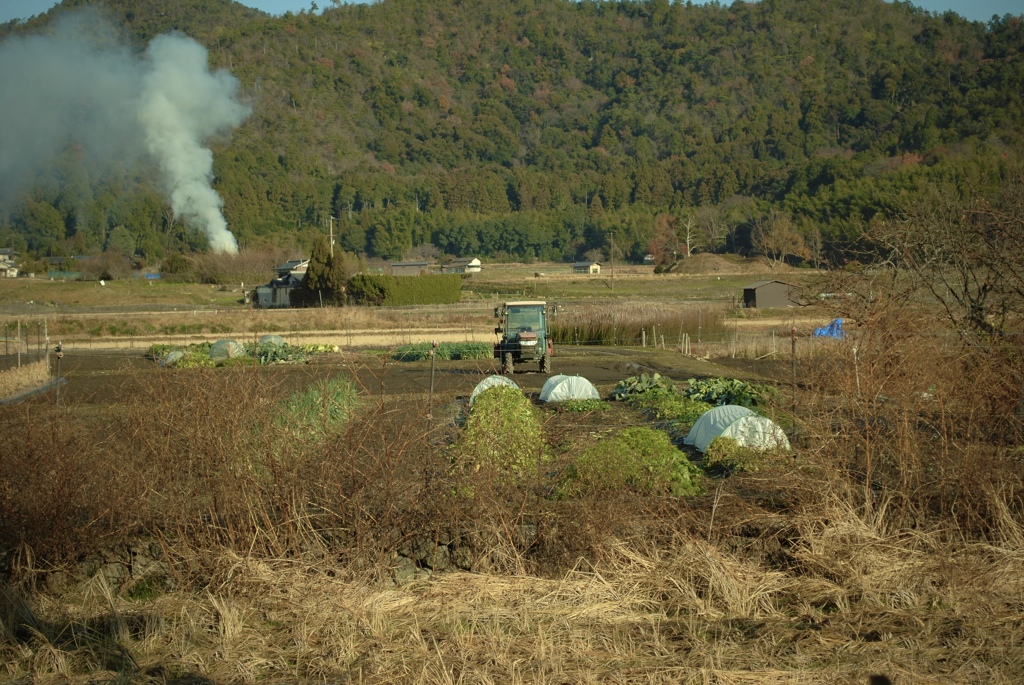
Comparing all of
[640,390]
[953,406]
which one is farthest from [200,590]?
[640,390]

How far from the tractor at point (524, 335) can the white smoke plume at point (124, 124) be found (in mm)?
46783

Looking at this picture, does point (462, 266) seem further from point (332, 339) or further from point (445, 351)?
point (445, 351)

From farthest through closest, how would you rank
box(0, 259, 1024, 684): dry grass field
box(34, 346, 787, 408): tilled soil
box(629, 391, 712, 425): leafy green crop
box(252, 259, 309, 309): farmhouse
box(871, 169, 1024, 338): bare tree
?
1. box(252, 259, 309, 309): farmhouse
2. box(34, 346, 787, 408): tilled soil
3. box(629, 391, 712, 425): leafy green crop
4. box(871, 169, 1024, 338): bare tree
5. box(0, 259, 1024, 684): dry grass field

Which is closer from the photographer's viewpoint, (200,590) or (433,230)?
(200,590)

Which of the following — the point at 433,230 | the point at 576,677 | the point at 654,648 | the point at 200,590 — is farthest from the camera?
the point at 433,230

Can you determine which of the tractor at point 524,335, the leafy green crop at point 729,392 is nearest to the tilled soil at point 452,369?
the tractor at point 524,335

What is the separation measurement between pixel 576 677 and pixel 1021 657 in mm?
2701

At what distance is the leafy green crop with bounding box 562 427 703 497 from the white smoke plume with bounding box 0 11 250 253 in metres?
62.4

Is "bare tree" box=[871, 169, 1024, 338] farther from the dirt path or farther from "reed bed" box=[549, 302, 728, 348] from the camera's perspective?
"reed bed" box=[549, 302, 728, 348]

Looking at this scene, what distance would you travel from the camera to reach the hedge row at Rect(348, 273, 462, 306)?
2530 inches

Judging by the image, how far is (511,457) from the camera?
8781 mm

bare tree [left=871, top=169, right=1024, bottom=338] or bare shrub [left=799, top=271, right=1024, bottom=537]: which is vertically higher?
bare tree [left=871, top=169, right=1024, bottom=338]

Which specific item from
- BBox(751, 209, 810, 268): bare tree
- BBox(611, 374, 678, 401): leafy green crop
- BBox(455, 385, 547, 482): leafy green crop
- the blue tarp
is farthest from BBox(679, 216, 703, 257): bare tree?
BBox(455, 385, 547, 482): leafy green crop

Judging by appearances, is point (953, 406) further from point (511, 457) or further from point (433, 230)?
point (433, 230)
